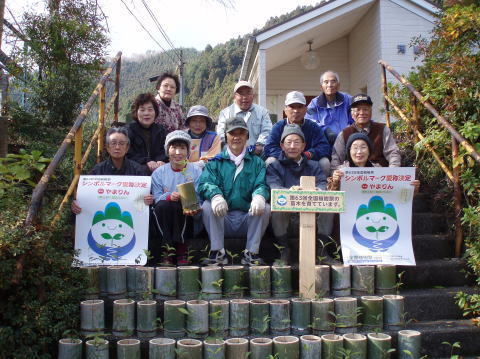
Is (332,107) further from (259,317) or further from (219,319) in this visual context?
(219,319)

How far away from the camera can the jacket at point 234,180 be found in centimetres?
426

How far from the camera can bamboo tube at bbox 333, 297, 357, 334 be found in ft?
11.3

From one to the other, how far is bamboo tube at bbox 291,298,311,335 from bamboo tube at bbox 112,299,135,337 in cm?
119

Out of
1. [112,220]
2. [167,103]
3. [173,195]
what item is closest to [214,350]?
[173,195]

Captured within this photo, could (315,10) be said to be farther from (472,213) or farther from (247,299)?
(247,299)

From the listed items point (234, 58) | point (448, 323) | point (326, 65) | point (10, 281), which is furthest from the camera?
point (234, 58)

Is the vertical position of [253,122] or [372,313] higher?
[253,122]

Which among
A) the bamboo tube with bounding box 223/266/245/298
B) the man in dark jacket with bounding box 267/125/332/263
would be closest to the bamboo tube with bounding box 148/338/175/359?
the bamboo tube with bounding box 223/266/245/298

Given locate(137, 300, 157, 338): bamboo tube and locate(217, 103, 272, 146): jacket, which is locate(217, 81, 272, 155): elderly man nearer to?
locate(217, 103, 272, 146): jacket

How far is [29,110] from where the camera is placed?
889cm

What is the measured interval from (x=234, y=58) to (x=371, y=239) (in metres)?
49.3

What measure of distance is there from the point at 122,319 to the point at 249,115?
3.02 m

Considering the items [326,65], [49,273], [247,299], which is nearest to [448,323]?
[247,299]

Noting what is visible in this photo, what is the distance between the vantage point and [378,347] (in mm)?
3205
